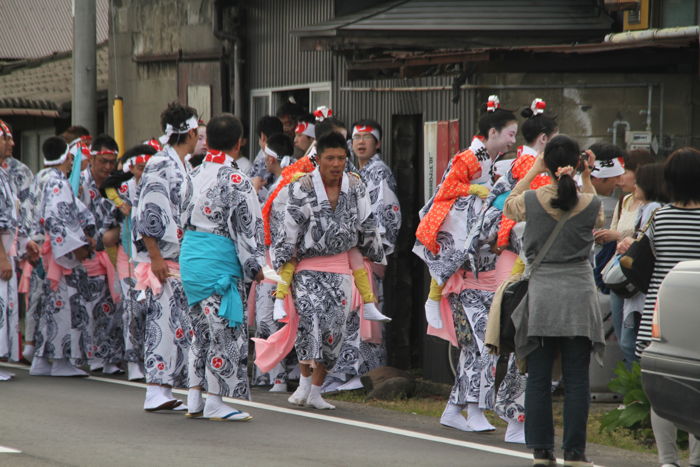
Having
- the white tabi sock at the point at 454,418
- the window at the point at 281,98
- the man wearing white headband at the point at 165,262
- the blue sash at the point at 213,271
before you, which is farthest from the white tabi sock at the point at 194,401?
the window at the point at 281,98

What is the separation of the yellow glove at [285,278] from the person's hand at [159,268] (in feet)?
2.72

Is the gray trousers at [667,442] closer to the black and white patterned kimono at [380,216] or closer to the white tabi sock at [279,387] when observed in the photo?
the black and white patterned kimono at [380,216]

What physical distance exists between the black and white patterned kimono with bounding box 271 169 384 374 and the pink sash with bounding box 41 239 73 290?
309cm

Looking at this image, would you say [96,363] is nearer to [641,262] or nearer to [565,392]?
[565,392]

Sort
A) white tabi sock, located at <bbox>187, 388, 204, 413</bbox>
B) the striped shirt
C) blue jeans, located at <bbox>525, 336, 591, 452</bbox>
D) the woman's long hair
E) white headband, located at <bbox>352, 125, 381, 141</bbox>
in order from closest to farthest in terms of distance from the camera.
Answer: the woman's long hair, blue jeans, located at <bbox>525, 336, 591, 452</bbox>, the striped shirt, white tabi sock, located at <bbox>187, 388, 204, 413</bbox>, white headband, located at <bbox>352, 125, 381, 141</bbox>

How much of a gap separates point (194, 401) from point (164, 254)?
44.9 inches

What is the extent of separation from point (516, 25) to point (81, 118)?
6023 millimetres

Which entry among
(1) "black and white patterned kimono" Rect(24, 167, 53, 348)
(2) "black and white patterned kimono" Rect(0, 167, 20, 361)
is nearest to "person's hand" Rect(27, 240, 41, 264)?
(2) "black and white patterned kimono" Rect(0, 167, 20, 361)

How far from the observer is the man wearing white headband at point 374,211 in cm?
1111

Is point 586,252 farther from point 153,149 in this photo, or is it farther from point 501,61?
point 153,149

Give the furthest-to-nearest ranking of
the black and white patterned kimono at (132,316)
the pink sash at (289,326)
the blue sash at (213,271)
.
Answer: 1. the black and white patterned kimono at (132,316)
2. the pink sash at (289,326)
3. the blue sash at (213,271)

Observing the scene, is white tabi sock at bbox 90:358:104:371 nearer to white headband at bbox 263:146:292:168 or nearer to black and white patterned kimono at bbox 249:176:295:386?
black and white patterned kimono at bbox 249:176:295:386

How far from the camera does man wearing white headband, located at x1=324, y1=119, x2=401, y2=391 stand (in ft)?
36.4

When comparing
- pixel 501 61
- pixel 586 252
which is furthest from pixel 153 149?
pixel 586 252
